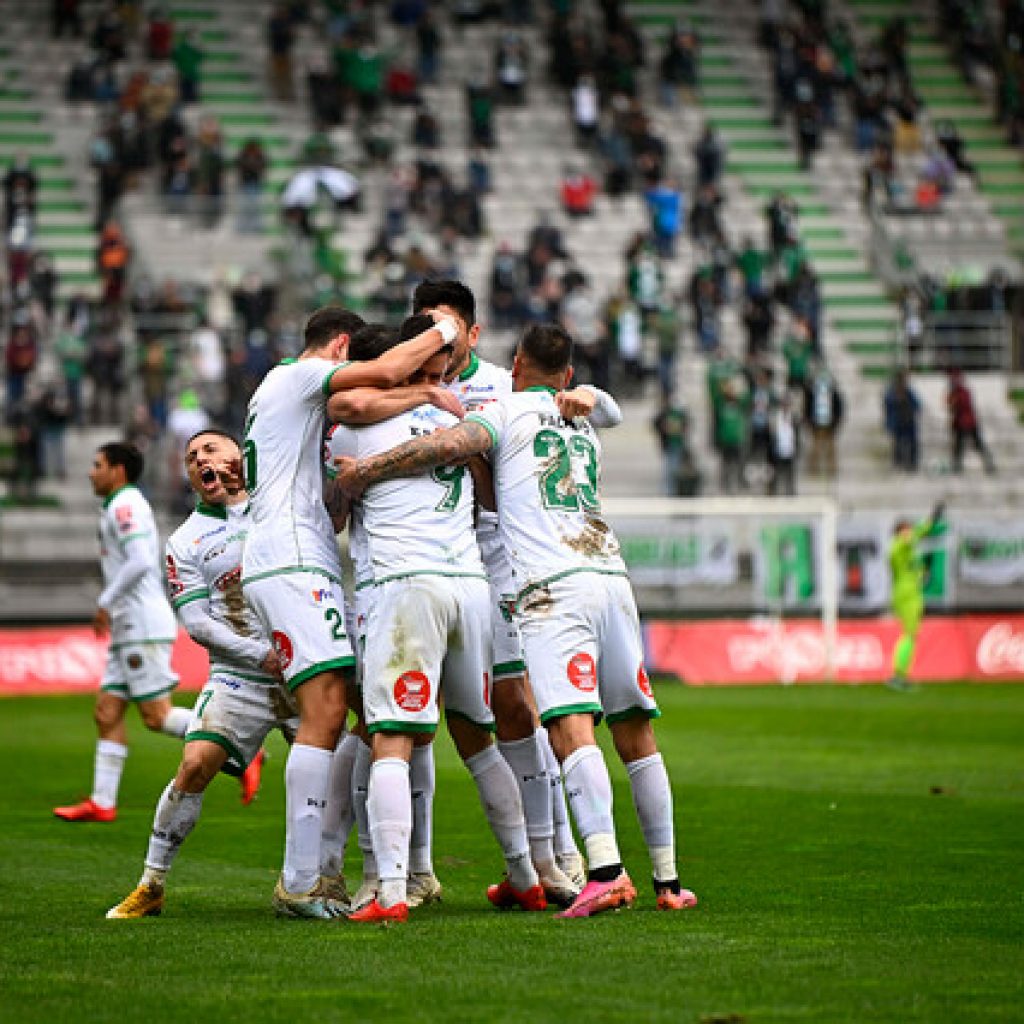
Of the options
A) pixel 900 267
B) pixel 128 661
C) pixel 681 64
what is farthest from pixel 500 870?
pixel 681 64

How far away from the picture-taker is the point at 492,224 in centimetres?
4528

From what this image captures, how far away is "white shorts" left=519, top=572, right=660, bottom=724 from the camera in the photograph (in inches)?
394

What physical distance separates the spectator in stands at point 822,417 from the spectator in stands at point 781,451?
0.81m

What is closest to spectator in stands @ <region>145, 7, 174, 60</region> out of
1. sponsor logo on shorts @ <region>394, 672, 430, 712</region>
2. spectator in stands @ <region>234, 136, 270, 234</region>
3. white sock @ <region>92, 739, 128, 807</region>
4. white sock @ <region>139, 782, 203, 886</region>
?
spectator in stands @ <region>234, 136, 270, 234</region>

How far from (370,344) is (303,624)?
1261 mm

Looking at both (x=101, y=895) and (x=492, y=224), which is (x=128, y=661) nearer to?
(x=101, y=895)

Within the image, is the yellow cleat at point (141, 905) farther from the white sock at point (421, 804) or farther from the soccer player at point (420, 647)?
the white sock at point (421, 804)

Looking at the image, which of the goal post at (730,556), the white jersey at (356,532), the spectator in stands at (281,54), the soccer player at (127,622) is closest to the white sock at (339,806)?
the white jersey at (356,532)

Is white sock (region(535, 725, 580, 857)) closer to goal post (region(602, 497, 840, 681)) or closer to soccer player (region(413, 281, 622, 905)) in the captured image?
soccer player (region(413, 281, 622, 905))

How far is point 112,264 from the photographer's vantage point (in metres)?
40.1

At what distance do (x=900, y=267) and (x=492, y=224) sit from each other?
8.09 m

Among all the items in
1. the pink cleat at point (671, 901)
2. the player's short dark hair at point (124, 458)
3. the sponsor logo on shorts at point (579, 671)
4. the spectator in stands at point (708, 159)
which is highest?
the spectator in stands at point (708, 159)

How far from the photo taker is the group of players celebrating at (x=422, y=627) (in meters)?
9.91

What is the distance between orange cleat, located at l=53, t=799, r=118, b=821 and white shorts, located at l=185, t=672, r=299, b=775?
15.7 ft
